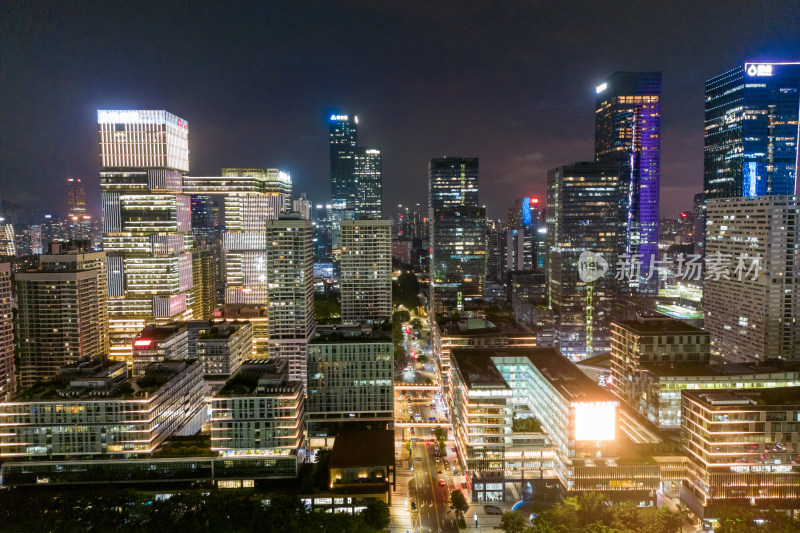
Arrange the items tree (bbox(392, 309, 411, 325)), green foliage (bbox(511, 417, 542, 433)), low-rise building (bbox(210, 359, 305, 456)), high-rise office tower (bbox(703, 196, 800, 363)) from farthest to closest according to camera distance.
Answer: tree (bbox(392, 309, 411, 325))
high-rise office tower (bbox(703, 196, 800, 363))
green foliage (bbox(511, 417, 542, 433))
low-rise building (bbox(210, 359, 305, 456))

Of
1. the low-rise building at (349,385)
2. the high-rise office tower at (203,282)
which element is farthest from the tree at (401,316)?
the low-rise building at (349,385)

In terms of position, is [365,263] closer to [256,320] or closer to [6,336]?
[256,320]

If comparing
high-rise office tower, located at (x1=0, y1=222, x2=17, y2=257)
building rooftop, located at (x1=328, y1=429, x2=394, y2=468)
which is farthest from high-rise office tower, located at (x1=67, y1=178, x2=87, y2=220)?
building rooftop, located at (x1=328, y1=429, x2=394, y2=468)

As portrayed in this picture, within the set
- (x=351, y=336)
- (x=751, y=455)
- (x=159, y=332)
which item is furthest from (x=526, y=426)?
(x=159, y=332)

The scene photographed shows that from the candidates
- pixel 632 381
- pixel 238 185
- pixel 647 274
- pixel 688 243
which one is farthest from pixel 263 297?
pixel 688 243

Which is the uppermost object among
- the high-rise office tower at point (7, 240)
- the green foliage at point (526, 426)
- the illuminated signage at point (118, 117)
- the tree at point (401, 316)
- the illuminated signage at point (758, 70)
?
the illuminated signage at point (758, 70)

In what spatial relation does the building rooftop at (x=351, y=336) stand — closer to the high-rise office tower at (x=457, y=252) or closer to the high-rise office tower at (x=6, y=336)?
the high-rise office tower at (x=6, y=336)

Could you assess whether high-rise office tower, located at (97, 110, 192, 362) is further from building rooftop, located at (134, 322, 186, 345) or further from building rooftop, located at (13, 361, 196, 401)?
building rooftop, located at (13, 361, 196, 401)
